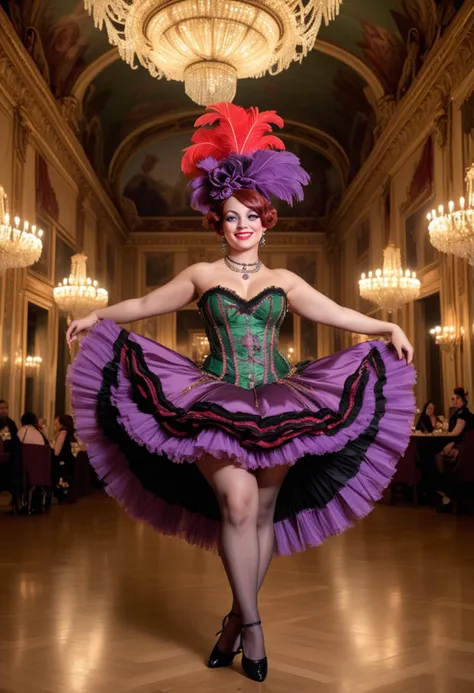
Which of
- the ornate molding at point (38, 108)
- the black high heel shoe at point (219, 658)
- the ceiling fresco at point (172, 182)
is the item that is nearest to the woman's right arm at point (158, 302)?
the black high heel shoe at point (219, 658)

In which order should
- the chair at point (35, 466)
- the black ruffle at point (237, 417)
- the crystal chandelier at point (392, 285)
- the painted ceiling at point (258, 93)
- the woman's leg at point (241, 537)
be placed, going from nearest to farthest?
the black ruffle at point (237, 417)
the woman's leg at point (241, 537)
the chair at point (35, 466)
the crystal chandelier at point (392, 285)
the painted ceiling at point (258, 93)

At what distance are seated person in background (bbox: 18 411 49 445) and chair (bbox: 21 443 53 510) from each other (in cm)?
12

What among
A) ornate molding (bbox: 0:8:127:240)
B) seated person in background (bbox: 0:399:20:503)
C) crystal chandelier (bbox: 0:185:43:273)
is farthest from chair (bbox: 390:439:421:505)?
ornate molding (bbox: 0:8:127:240)

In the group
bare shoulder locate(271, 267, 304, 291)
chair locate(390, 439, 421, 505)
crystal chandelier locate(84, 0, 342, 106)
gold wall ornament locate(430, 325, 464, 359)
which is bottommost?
chair locate(390, 439, 421, 505)

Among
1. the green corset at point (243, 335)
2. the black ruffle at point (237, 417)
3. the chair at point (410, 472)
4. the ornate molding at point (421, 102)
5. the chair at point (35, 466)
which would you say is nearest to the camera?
the black ruffle at point (237, 417)

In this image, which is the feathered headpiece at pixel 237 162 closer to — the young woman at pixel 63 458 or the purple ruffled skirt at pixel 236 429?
the purple ruffled skirt at pixel 236 429

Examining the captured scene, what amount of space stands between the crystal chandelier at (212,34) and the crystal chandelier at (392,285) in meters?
4.56

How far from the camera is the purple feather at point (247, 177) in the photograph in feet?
10.3

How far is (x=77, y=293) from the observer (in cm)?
1276

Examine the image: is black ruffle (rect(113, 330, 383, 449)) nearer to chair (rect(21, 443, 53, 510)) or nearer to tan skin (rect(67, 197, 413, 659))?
tan skin (rect(67, 197, 413, 659))

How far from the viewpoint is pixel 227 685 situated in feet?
8.45

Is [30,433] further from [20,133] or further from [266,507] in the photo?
[266,507]

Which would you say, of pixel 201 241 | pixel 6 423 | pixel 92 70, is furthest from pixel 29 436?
pixel 201 241

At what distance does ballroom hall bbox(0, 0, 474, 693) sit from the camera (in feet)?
8.95
